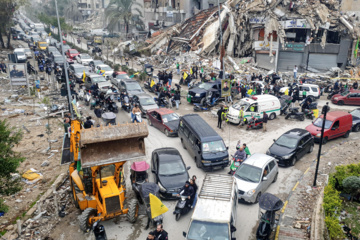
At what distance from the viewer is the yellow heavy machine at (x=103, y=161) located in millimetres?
9227

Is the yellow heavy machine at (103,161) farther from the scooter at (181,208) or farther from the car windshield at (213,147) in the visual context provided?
the car windshield at (213,147)

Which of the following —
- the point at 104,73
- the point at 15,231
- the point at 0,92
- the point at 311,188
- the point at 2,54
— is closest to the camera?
the point at 15,231

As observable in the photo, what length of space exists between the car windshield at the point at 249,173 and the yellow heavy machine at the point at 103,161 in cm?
442

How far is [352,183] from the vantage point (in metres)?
10.6

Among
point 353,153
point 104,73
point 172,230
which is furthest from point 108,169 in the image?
point 104,73

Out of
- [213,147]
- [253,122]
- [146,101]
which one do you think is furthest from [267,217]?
[146,101]

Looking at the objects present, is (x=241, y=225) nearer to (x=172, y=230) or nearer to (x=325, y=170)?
(x=172, y=230)

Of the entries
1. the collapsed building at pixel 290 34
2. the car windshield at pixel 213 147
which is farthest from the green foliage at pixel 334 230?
the collapsed building at pixel 290 34

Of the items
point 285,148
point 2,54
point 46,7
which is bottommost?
point 285,148

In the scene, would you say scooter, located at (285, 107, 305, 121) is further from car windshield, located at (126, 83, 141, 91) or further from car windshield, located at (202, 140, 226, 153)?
car windshield, located at (126, 83, 141, 91)

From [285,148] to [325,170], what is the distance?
2.01m

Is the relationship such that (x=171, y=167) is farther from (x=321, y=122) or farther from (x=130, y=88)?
(x=130, y=88)

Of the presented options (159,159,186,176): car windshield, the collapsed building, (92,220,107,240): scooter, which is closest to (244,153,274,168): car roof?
(159,159,186,176): car windshield

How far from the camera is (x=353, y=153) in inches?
627
